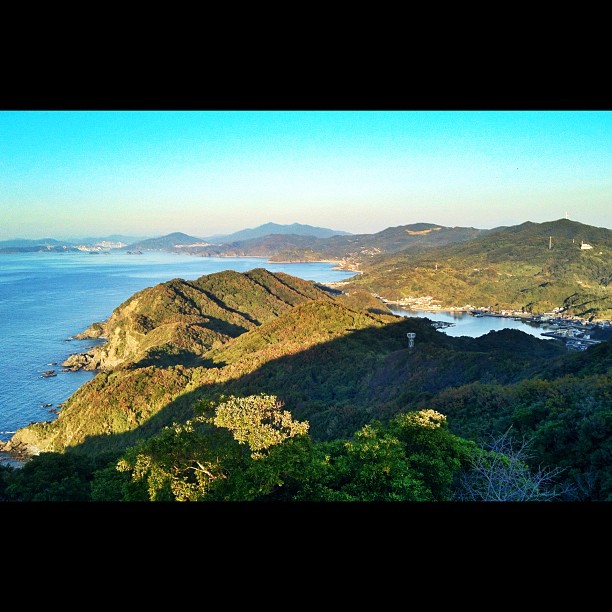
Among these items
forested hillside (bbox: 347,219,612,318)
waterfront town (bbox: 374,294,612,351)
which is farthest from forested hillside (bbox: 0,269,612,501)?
forested hillside (bbox: 347,219,612,318)

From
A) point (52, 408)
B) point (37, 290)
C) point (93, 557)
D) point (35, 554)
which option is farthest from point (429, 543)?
point (37, 290)

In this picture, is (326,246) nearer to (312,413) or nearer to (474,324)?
(474,324)

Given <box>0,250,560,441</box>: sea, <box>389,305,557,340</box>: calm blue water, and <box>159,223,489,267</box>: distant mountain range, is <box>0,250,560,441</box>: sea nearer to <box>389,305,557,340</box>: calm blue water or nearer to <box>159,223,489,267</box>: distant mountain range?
<box>389,305,557,340</box>: calm blue water

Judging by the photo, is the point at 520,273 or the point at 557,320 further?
the point at 520,273

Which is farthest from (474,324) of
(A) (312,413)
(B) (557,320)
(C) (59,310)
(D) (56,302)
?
(D) (56,302)
